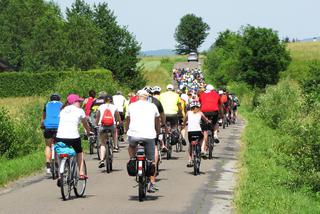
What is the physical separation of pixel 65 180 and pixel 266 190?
3.92 metres

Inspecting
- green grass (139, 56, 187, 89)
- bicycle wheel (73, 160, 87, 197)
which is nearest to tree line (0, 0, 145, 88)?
green grass (139, 56, 187, 89)

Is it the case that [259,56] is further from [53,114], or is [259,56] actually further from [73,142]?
[73,142]

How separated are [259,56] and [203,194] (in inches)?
2247

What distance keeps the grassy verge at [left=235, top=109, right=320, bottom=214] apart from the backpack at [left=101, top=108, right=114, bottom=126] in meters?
3.39

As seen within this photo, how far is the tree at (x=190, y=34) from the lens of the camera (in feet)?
623

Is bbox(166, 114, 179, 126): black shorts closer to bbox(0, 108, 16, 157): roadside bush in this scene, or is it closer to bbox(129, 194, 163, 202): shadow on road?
bbox(0, 108, 16, 157): roadside bush

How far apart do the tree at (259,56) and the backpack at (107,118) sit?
52.6 m

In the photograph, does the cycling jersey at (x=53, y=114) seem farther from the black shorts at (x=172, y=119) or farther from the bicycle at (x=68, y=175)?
the black shorts at (x=172, y=119)

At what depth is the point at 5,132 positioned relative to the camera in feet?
69.2

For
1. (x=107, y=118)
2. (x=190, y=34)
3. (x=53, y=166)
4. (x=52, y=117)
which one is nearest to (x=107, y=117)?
(x=107, y=118)

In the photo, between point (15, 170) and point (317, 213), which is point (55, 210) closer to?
point (317, 213)

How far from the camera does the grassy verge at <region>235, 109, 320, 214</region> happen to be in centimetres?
1198

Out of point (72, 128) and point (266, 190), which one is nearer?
point (72, 128)

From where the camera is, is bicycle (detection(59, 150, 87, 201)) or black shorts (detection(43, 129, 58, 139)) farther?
black shorts (detection(43, 129, 58, 139))
